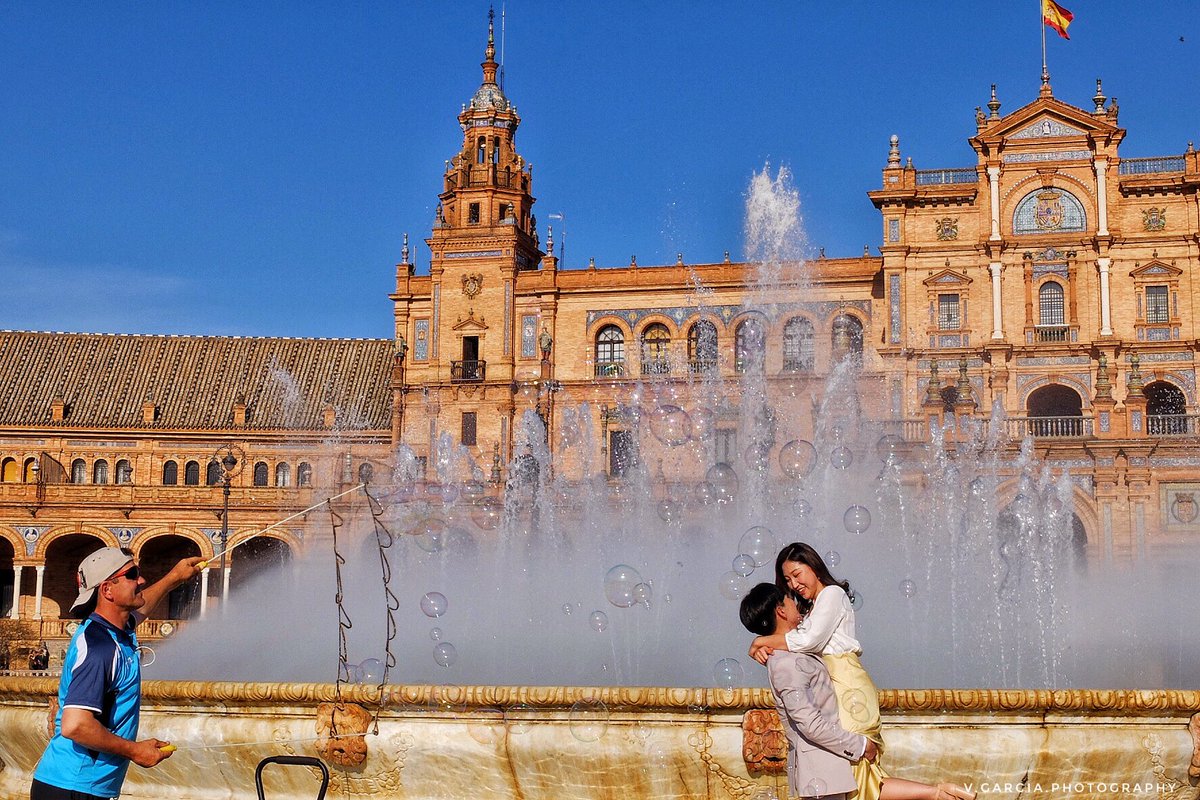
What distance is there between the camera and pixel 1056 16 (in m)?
42.5

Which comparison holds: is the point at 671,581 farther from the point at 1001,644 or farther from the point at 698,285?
the point at 698,285

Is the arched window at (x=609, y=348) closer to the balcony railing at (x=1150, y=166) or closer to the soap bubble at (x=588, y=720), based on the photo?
the balcony railing at (x=1150, y=166)

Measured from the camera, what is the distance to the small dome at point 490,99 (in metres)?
52.8

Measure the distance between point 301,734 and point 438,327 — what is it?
41.3m

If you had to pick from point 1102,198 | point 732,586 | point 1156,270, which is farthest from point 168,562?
point 732,586

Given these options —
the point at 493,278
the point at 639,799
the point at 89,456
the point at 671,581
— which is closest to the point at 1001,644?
the point at 671,581

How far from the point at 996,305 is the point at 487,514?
1748 centimetres

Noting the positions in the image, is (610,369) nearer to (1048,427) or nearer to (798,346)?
(798,346)

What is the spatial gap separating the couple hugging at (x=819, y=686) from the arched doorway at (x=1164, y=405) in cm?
3723

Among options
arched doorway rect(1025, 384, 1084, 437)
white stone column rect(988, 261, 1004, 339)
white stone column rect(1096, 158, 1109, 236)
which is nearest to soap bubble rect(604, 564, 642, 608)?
arched doorway rect(1025, 384, 1084, 437)

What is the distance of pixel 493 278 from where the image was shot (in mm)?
49781

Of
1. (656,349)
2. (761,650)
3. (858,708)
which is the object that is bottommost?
(858,708)

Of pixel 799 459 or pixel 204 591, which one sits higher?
Answer: pixel 799 459

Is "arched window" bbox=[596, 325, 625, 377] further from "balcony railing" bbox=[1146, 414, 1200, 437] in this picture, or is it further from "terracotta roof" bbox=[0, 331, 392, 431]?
"balcony railing" bbox=[1146, 414, 1200, 437]
